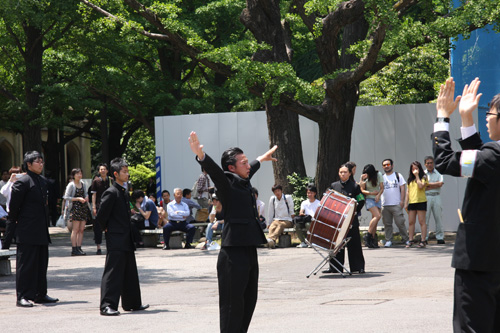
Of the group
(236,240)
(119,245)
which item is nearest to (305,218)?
(119,245)

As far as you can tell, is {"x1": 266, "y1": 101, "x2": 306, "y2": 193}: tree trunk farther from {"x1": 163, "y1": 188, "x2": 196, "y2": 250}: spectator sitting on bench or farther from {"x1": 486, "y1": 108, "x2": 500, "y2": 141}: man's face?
{"x1": 486, "y1": 108, "x2": 500, "y2": 141}: man's face

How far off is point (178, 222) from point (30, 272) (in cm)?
850

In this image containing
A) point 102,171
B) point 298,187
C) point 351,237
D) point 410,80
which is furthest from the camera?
point 410,80

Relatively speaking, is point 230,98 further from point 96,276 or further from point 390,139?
point 96,276

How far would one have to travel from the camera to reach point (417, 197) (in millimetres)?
17172

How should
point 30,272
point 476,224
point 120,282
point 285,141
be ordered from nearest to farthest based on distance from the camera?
point 476,224
point 120,282
point 30,272
point 285,141

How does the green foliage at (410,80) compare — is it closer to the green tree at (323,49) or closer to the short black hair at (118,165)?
the green tree at (323,49)

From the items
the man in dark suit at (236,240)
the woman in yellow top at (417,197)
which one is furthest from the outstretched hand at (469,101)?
the woman in yellow top at (417,197)

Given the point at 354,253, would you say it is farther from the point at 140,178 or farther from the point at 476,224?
the point at 140,178

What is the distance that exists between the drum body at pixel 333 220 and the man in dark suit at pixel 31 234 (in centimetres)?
421

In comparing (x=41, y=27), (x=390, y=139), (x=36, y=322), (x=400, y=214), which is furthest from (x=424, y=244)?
(x=41, y=27)

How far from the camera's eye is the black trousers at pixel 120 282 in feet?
30.8

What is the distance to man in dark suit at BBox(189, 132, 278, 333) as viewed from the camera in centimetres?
681

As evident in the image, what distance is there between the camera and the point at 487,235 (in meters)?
5.17
